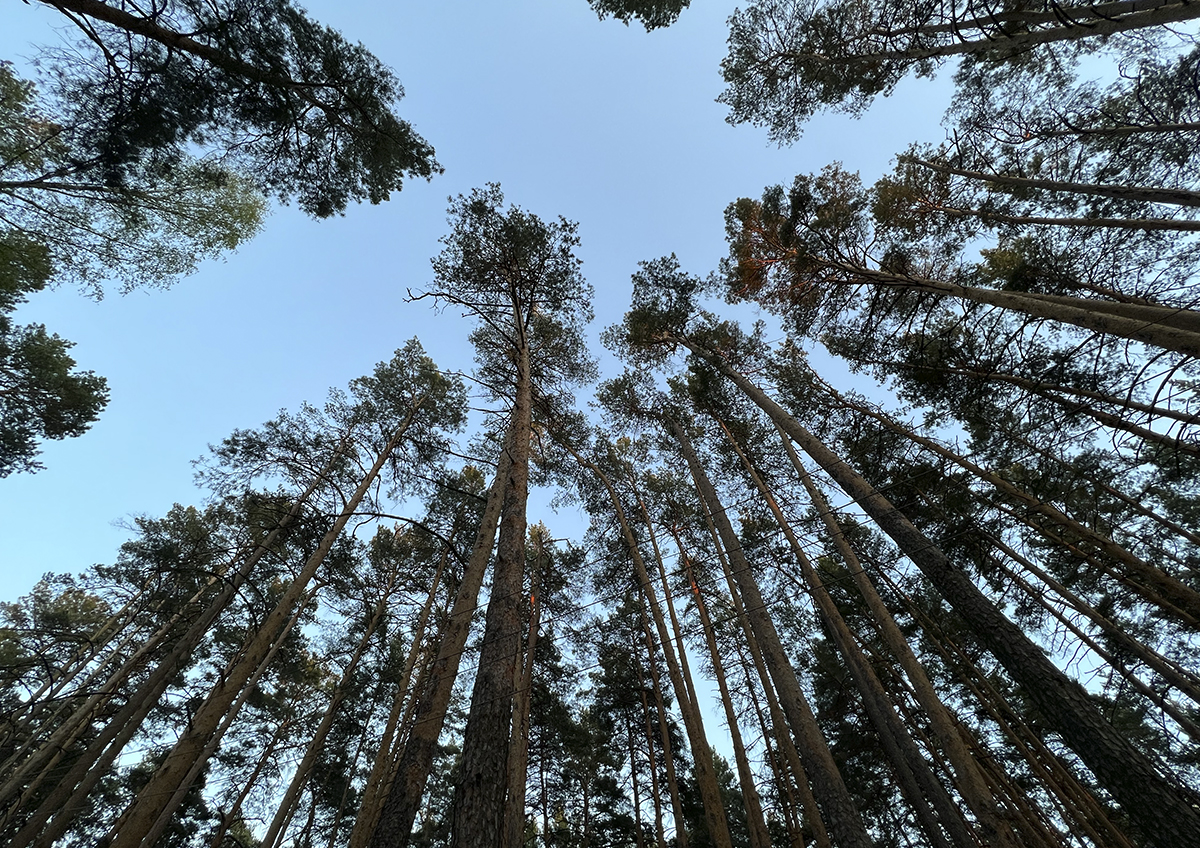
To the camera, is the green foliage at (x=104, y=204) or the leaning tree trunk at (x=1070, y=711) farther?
the green foliage at (x=104, y=204)

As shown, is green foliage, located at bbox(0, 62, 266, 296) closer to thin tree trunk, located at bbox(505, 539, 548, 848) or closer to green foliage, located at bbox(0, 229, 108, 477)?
Result: green foliage, located at bbox(0, 229, 108, 477)

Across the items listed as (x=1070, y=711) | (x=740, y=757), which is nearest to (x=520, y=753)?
(x=740, y=757)

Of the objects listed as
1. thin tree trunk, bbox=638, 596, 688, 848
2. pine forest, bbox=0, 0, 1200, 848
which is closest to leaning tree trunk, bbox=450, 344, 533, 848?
pine forest, bbox=0, 0, 1200, 848

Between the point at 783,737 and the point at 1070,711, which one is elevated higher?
the point at 783,737

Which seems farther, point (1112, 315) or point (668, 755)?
point (668, 755)

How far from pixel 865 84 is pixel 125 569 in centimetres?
1825

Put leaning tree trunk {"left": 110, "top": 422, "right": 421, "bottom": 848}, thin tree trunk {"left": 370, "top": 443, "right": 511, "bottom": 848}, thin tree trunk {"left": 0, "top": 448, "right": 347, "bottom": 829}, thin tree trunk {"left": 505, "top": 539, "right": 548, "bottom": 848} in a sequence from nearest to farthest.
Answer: thin tree trunk {"left": 370, "top": 443, "right": 511, "bottom": 848} < leaning tree trunk {"left": 110, "top": 422, "right": 421, "bottom": 848} < thin tree trunk {"left": 0, "top": 448, "right": 347, "bottom": 829} < thin tree trunk {"left": 505, "top": 539, "right": 548, "bottom": 848}

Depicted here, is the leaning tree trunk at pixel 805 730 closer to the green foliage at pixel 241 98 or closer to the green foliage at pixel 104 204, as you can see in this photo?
the green foliage at pixel 241 98

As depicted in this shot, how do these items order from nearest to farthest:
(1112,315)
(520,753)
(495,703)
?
(495,703) < (1112,315) < (520,753)

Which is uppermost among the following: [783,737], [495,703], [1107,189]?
[1107,189]

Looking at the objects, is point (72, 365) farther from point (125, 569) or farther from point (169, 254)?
point (125, 569)

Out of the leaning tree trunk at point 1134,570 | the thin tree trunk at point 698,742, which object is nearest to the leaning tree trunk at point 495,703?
the thin tree trunk at point 698,742

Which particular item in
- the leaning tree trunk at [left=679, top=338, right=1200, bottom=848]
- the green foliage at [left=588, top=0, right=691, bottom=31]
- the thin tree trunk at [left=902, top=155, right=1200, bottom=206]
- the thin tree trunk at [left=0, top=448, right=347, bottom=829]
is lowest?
the leaning tree trunk at [left=679, top=338, right=1200, bottom=848]

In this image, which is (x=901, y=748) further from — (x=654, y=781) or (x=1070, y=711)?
(x=654, y=781)
